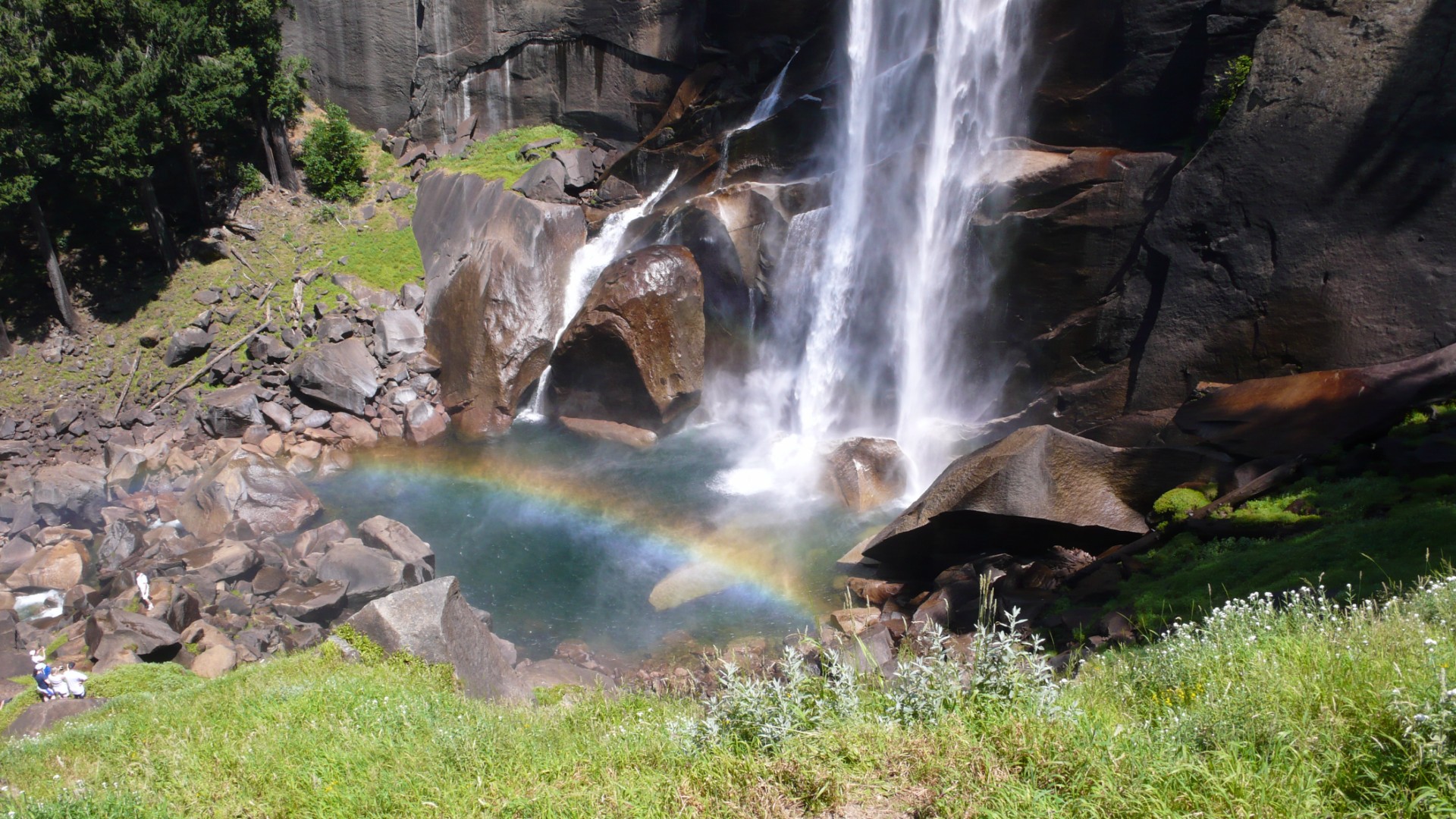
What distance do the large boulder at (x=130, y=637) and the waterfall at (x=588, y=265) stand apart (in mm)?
11019

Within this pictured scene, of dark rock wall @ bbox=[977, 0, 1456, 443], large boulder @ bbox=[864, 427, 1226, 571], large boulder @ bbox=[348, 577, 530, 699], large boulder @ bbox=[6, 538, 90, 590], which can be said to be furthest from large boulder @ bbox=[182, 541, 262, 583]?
dark rock wall @ bbox=[977, 0, 1456, 443]

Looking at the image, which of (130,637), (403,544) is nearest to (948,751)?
(130,637)

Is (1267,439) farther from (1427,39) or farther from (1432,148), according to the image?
(1427,39)

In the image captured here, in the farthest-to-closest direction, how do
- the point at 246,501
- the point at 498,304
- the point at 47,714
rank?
the point at 498,304, the point at 246,501, the point at 47,714

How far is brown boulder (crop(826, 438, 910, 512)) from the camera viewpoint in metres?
17.1

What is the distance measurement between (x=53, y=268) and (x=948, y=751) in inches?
1077

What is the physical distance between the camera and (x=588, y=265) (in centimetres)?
2447

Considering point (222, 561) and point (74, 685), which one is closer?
point (74, 685)

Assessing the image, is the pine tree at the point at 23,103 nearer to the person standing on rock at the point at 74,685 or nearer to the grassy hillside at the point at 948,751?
the person standing on rock at the point at 74,685

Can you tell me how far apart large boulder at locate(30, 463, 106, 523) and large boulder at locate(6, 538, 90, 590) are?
1.66 m

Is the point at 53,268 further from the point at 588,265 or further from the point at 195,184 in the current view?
the point at 588,265

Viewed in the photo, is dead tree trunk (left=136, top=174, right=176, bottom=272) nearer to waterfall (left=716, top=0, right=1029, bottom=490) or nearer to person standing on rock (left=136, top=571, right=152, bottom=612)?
person standing on rock (left=136, top=571, right=152, bottom=612)

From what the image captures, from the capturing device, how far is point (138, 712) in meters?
8.98

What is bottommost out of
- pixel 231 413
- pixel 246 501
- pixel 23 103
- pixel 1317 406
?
pixel 246 501
